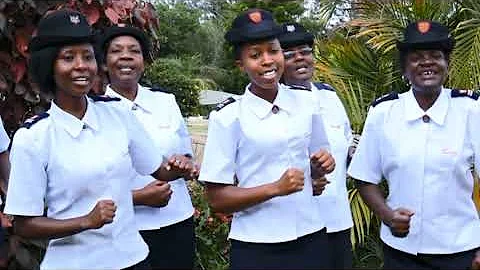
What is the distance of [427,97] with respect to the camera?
3.35 meters

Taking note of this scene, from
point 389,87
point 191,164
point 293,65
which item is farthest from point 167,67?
point 191,164

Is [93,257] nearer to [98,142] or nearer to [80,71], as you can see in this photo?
[98,142]

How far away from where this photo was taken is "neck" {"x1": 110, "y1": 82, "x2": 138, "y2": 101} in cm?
388

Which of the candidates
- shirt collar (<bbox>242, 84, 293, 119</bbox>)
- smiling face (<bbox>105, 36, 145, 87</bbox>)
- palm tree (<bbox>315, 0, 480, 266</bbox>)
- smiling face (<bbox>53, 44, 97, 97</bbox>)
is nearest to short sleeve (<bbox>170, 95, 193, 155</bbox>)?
smiling face (<bbox>105, 36, 145, 87</bbox>)

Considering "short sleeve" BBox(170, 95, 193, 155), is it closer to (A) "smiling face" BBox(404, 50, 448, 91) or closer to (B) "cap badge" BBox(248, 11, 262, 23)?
(B) "cap badge" BBox(248, 11, 262, 23)

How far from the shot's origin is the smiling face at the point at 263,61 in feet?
9.91

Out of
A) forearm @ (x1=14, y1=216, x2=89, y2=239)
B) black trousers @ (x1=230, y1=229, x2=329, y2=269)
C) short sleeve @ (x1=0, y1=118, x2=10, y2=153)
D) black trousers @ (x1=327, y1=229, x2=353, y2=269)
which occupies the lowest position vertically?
black trousers @ (x1=327, y1=229, x2=353, y2=269)

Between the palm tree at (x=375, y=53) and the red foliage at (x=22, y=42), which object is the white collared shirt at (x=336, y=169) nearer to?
the red foliage at (x=22, y=42)

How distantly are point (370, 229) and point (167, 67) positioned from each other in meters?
12.6

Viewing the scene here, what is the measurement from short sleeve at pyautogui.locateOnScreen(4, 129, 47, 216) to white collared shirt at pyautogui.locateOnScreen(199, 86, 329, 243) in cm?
67

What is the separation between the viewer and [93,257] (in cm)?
275

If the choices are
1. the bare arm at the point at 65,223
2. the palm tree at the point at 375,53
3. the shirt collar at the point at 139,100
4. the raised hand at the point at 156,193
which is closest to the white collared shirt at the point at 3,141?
the shirt collar at the point at 139,100

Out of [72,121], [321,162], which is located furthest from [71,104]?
[321,162]

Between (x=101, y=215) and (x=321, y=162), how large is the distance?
0.92 m
